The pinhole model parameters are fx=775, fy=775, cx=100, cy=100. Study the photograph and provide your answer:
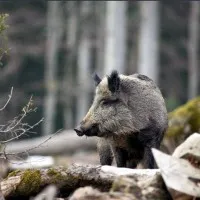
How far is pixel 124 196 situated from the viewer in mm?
6871

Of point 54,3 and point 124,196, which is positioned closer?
point 124,196

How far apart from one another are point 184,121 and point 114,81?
4.46 meters

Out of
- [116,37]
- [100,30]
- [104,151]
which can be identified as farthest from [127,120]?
[100,30]

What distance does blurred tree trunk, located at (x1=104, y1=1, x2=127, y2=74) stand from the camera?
2901cm

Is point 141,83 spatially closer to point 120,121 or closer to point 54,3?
point 120,121

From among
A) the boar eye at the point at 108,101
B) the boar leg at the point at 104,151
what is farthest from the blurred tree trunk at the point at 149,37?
the boar eye at the point at 108,101

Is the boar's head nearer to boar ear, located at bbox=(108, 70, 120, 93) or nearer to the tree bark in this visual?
boar ear, located at bbox=(108, 70, 120, 93)

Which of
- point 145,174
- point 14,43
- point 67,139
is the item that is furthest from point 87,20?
point 145,174

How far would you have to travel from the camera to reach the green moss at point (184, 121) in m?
14.3

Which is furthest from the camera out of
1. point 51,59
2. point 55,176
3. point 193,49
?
point 193,49

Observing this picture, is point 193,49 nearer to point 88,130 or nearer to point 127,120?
point 127,120

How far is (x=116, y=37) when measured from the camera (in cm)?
2956

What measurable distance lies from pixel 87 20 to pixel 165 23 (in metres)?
6.58

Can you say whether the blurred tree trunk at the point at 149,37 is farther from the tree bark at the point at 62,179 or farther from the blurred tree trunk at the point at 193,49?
the tree bark at the point at 62,179
